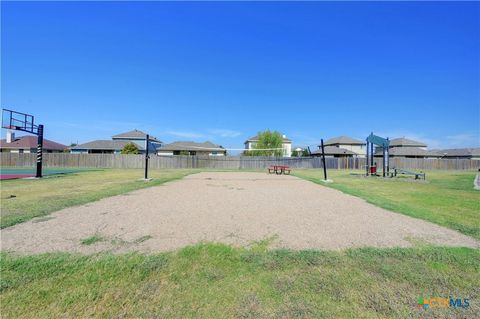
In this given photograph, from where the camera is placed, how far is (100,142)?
158 feet

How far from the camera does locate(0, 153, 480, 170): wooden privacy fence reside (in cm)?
3378

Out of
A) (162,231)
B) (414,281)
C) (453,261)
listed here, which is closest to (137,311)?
(162,231)

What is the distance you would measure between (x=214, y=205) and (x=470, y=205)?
746cm

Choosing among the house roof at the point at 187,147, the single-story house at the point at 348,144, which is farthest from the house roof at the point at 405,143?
the house roof at the point at 187,147

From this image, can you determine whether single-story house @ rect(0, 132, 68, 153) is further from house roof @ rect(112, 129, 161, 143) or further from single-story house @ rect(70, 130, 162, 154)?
house roof @ rect(112, 129, 161, 143)

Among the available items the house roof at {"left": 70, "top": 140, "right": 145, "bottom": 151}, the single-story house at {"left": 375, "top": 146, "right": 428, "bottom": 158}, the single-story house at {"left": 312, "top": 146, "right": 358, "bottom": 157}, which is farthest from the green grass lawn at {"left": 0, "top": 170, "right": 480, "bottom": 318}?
the single-story house at {"left": 375, "top": 146, "right": 428, "bottom": 158}

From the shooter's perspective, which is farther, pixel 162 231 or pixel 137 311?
pixel 162 231

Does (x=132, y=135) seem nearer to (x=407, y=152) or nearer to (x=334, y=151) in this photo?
(x=334, y=151)

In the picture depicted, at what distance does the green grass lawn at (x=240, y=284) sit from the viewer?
6.86ft

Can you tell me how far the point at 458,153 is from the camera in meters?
58.8

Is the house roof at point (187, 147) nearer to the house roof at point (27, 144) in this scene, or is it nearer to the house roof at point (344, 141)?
the house roof at point (27, 144)

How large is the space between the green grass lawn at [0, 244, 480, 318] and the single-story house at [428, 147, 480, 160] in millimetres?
66184

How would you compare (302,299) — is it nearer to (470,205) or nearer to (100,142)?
(470,205)

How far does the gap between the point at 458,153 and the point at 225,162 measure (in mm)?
58214
